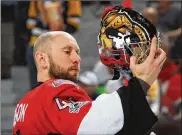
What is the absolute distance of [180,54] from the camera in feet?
18.9

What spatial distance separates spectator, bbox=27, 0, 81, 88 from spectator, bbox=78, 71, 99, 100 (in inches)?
17.4

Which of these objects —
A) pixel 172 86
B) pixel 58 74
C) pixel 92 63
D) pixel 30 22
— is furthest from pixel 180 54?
pixel 58 74

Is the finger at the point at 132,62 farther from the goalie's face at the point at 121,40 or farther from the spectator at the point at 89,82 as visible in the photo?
the spectator at the point at 89,82

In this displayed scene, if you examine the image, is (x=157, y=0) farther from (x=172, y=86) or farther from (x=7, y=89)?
(x=7, y=89)

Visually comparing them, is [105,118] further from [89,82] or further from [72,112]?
[89,82]

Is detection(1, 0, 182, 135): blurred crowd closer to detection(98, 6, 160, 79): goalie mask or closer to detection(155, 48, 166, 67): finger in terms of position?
detection(98, 6, 160, 79): goalie mask

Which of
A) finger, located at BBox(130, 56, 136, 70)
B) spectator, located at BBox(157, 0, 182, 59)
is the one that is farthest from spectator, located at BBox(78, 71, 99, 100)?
finger, located at BBox(130, 56, 136, 70)

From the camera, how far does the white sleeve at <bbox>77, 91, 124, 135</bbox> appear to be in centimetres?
211

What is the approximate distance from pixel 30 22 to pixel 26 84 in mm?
608

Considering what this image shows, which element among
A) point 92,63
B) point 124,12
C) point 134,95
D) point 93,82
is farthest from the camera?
point 92,63

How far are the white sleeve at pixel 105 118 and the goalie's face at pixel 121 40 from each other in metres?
0.18

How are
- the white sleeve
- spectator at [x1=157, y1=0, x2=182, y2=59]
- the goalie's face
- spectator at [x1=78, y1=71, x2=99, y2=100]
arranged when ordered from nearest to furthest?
the white sleeve → the goalie's face → spectator at [x1=78, y1=71, x2=99, y2=100] → spectator at [x1=157, y1=0, x2=182, y2=59]

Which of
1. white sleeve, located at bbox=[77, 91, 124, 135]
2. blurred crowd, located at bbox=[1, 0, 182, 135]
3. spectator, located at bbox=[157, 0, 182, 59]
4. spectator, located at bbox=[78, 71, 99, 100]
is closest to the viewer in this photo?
white sleeve, located at bbox=[77, 91, 124, 135]

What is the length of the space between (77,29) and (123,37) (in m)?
3.45
